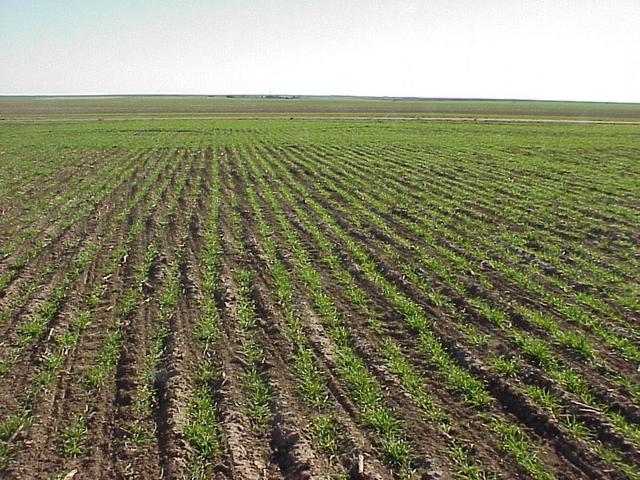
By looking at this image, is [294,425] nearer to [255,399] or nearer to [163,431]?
[255,399]

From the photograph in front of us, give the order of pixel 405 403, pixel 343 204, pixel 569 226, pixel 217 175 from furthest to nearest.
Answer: pixel 217 175, pixel 343 204, pixel 569 226, pixel 405 403

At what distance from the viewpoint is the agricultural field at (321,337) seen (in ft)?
16.3

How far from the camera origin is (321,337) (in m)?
7.29

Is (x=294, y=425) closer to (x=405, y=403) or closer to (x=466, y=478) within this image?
(x=405, y=403)

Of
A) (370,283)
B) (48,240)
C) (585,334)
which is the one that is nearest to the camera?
(585,334)

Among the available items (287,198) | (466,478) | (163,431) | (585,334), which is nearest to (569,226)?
(585,334)

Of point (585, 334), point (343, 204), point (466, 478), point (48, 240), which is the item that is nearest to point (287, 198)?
point (343, 204)

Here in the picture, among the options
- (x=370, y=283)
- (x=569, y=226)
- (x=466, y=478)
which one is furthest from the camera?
(x=569, y=226)

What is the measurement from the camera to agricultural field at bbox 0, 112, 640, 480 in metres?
4.98

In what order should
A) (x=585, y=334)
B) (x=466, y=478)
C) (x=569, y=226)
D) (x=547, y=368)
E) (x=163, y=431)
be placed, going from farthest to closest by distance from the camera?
1. (x=569, y=226)
2. (x=585, y=334)
3. (x=547, y=368)
4. (x=163, y=431)
5. (x=466, y=478)

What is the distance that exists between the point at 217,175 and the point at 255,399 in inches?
647

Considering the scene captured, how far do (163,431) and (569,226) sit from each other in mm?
11607

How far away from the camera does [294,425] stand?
211 inches

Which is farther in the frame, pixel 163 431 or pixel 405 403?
pixel 405 403
